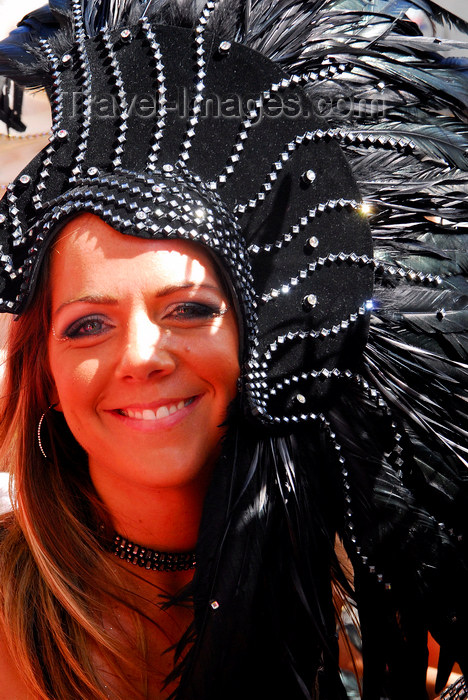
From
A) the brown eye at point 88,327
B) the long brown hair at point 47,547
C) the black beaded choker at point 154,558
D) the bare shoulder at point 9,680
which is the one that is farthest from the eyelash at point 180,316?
the bare shoulder at point 9,680

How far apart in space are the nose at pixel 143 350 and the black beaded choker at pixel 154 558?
1.65 ft

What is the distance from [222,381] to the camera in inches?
70.5

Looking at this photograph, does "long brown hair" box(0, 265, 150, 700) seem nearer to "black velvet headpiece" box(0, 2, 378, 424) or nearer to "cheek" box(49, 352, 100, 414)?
"cheek" box(49, 352, 100, 414)

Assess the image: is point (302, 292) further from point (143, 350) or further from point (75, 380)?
point (75, 380)

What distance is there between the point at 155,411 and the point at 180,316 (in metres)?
0.22

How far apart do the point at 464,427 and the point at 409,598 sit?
411 millimetres

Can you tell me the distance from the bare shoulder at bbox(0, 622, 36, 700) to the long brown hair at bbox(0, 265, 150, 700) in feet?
0.12

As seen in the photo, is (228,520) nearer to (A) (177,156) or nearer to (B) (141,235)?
(B) (141,235)

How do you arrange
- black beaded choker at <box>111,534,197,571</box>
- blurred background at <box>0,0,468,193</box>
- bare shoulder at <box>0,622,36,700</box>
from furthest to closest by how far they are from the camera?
blurred background at <box>0,0,468,193</box>
black beaded choker at <box>111,534,197,571</box>
bare shoulder at <box>0,622,36,700</box>

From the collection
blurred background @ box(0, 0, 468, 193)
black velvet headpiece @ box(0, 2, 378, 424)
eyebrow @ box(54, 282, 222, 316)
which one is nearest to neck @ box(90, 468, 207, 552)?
black velvet headpiece @ box(0, 2, 378, 424)

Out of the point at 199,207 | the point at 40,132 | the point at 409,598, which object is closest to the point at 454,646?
the point at 409,598

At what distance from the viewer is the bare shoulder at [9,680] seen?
6.16ft

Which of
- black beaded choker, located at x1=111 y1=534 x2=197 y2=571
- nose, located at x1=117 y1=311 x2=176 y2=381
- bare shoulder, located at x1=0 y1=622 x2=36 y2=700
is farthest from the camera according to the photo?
black beaded choker, located at x1=111 y1=534 x2=197 y2=571

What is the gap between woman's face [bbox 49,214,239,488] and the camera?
1719mm
